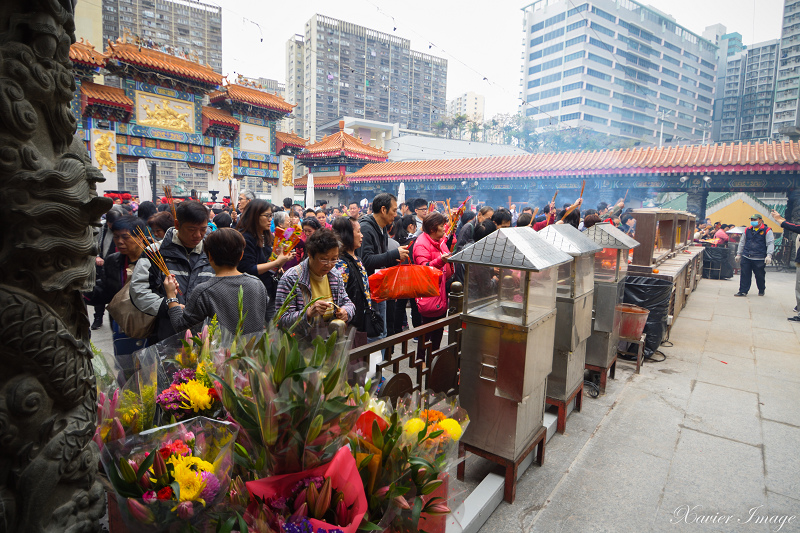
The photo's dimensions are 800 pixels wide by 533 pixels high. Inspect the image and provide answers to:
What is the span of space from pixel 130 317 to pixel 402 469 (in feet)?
6.51

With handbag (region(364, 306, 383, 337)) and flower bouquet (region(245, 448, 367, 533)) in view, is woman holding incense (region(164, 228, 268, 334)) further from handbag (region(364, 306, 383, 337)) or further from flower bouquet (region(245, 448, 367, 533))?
flower bouquet (region(245, 448, 367, 533))

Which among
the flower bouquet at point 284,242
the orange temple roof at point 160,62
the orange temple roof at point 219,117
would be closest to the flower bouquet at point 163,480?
the flower bouquet at point 284,242

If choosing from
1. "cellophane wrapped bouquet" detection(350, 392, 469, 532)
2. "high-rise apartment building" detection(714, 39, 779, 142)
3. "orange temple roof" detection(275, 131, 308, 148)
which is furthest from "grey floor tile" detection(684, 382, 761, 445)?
"high-rise apartment building" detection(714, 39, 779, 142)

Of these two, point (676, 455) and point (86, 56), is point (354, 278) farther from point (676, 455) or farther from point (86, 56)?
point (86, 56)

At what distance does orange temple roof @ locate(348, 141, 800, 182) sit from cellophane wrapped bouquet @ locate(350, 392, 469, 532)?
1495 cm

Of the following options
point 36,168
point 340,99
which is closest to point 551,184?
point 36,168

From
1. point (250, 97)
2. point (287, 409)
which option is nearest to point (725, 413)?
point (287, 409)

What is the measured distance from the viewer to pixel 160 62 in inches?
610

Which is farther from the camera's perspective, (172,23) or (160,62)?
(172,23)

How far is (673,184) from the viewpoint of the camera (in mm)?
14289

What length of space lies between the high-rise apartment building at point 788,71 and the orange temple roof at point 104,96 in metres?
45.7

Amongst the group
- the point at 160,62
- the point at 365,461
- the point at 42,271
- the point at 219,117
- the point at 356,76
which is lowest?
the point at 365,461

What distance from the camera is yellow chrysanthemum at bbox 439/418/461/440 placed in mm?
1313

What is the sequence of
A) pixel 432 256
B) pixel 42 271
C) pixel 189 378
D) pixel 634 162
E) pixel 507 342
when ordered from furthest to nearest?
pixel 634 162
pixel 432 256
pixel 507 342
pixel 189 378
pixel 42 271
